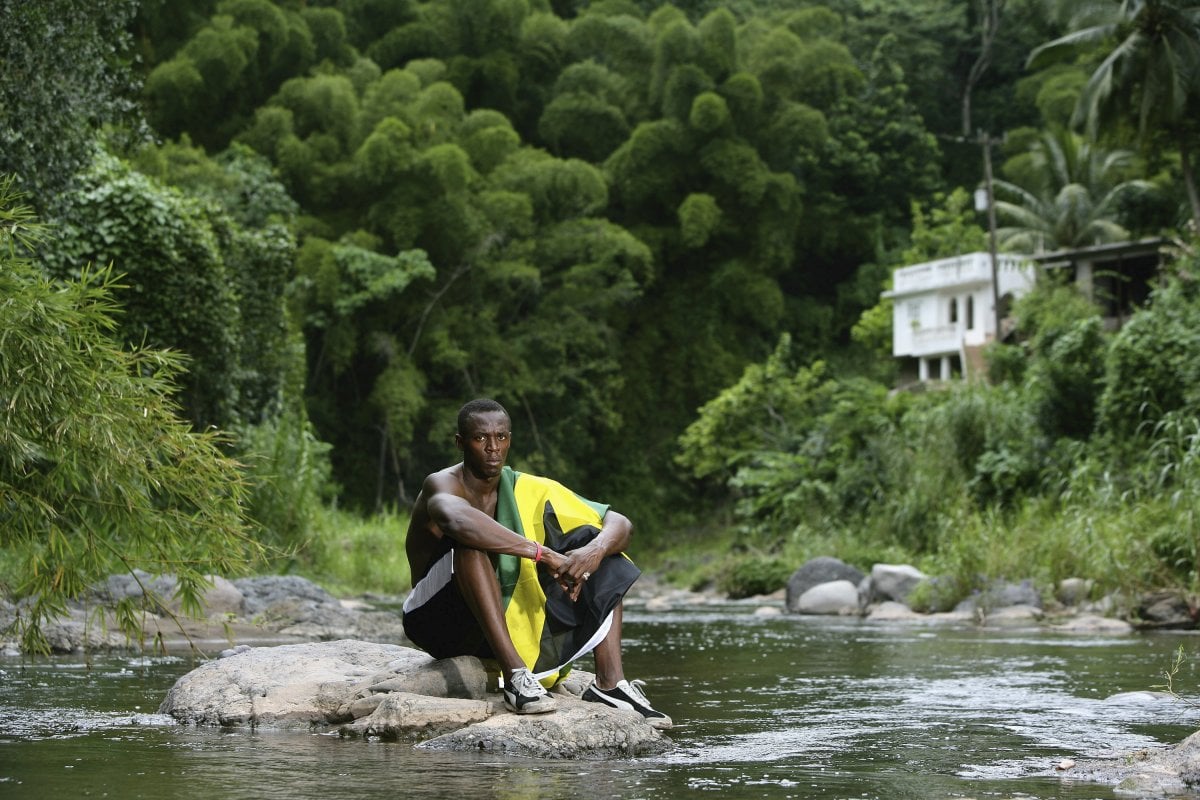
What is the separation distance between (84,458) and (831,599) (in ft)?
42.0

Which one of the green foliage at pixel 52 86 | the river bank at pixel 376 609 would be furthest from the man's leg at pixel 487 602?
the green foliage at pixel 52 86

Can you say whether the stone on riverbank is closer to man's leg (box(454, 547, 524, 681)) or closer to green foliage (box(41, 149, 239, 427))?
man's leg (box(454, 547, 524, 681))

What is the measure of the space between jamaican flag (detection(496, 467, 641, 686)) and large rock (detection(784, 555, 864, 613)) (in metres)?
13.1

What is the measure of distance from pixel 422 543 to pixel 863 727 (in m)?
1.94

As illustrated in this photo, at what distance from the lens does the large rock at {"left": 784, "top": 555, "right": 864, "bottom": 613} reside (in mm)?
18484

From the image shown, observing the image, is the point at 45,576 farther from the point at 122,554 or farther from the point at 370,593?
the point at 370,593

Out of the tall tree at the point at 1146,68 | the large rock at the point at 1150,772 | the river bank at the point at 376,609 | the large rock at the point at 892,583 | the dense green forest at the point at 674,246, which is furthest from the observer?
the tall tree at the point at 1146,68

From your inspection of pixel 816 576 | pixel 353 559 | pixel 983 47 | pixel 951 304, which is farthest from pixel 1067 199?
pixel 353 559

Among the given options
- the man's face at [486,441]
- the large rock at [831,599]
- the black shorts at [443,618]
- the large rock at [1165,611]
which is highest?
the man's face at [486,441]

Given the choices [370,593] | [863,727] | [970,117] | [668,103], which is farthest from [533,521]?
[970,117]

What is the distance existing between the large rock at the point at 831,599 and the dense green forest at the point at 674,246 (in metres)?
1.49

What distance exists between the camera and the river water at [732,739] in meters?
4.33

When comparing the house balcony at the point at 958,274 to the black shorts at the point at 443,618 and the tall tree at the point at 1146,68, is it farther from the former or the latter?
the black shorts at the point at 443,618

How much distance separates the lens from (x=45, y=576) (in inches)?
231
